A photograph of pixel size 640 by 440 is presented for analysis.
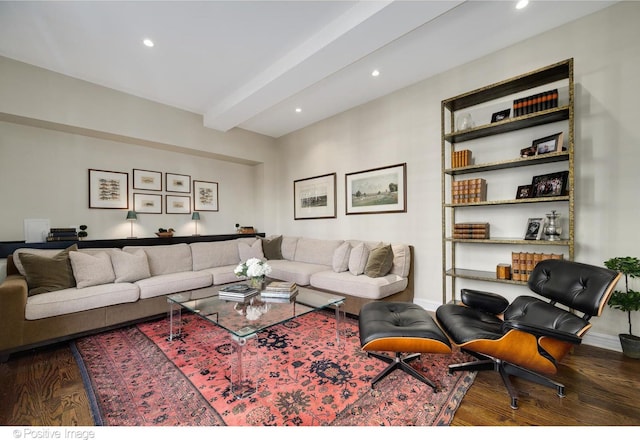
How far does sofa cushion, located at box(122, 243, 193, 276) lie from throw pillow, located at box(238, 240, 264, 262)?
2.55ft

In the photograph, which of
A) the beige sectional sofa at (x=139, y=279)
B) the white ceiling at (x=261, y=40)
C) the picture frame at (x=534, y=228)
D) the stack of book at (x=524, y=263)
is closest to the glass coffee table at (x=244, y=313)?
the beige sectional sofa at (x=139, y=279)

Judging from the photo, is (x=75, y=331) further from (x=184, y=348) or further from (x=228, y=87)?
(x=228, y=87)

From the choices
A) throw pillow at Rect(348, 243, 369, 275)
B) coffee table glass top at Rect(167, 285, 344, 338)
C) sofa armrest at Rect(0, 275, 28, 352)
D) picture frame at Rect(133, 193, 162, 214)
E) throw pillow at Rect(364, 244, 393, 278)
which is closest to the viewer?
coffee table glass top at Rect(167, 285, 344, 338)

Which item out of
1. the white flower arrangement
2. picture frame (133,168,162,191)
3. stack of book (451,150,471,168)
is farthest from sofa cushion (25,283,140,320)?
stack of book (451,150,471,168)

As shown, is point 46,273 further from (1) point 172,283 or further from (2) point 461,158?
(2) point 461,158

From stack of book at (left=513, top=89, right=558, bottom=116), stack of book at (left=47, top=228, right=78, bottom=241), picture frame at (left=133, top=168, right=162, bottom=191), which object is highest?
stack of book at (left=513, top=89, right=558, bottom=116)

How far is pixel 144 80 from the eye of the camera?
3.32 meters

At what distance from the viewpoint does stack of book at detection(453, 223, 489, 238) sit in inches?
108

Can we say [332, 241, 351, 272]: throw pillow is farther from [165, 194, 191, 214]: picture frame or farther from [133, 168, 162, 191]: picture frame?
[133, 168, 162, 191]: picture frame

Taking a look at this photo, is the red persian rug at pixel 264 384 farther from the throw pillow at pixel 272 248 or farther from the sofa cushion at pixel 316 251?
the throw pillow at pixel 272 248

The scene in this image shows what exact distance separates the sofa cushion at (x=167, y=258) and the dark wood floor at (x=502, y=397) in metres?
1.44

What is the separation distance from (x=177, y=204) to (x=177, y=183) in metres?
0.36

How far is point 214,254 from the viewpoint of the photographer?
4.07 meters
